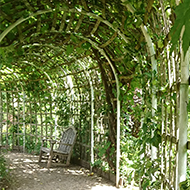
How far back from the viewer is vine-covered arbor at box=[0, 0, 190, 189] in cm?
162

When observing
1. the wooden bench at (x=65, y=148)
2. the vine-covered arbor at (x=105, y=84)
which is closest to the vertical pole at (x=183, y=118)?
the vine-covered arbor at (x=105, y=84)

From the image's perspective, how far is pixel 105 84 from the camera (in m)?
4.09

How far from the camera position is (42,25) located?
10.5 feet

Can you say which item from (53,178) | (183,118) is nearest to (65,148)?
(53,178)

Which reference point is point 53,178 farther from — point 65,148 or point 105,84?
point 105,84

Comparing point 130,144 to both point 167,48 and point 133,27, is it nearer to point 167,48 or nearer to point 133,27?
point 133,27

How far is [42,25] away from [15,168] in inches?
132

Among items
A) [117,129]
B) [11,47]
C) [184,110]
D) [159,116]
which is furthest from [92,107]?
[184,110]

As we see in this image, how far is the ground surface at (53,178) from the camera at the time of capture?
393 centimetres

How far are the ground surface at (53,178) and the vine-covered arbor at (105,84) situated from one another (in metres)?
0.27

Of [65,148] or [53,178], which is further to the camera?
[65,148]

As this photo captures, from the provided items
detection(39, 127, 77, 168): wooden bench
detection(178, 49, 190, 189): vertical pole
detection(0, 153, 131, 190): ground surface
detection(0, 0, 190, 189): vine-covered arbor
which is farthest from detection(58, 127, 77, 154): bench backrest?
detection(178, 49, 190, 189): vertical pole

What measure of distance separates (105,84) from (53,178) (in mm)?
2054

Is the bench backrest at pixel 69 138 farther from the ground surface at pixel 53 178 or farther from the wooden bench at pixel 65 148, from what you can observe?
the ground surface at pixel 53 178
